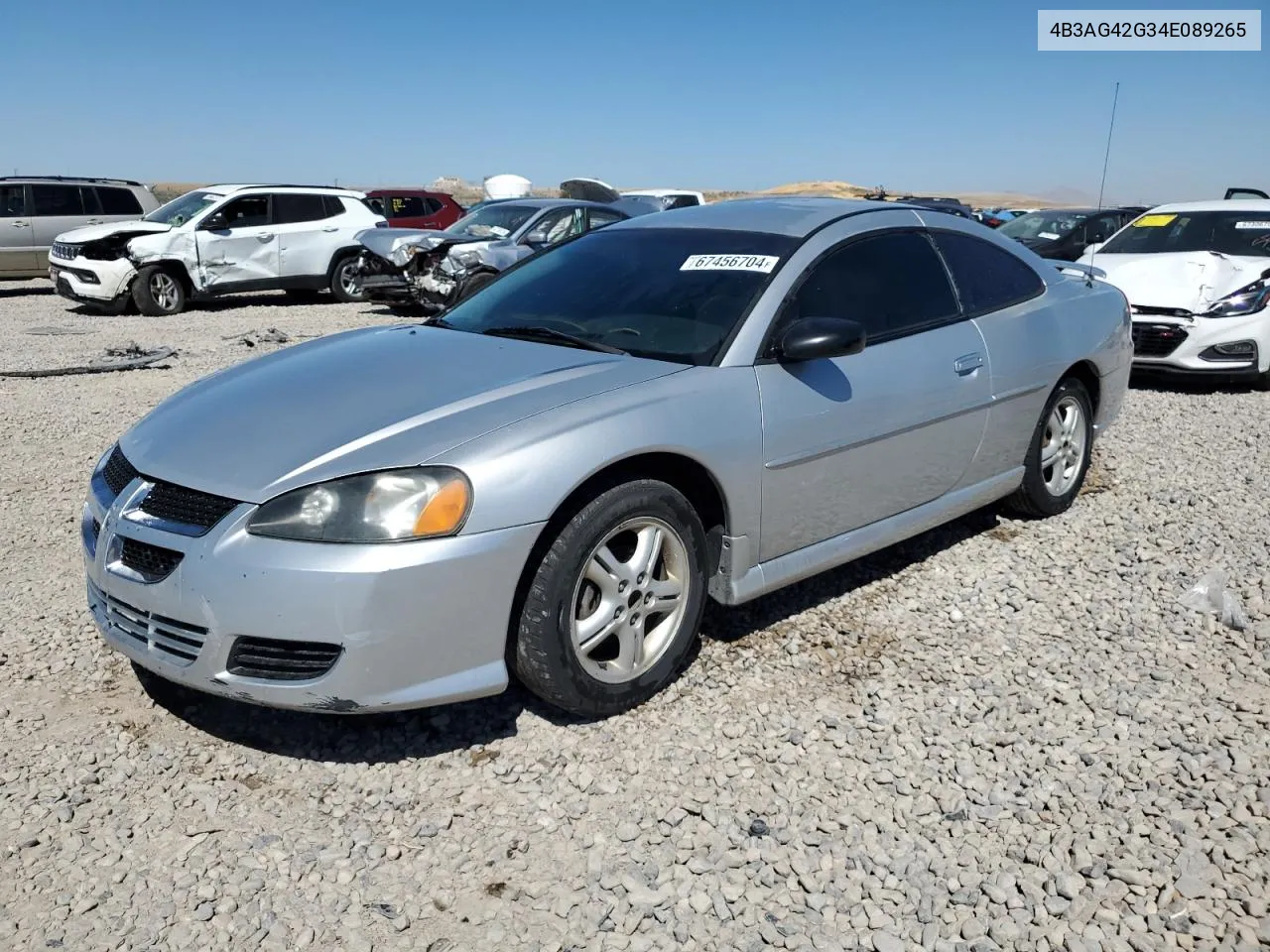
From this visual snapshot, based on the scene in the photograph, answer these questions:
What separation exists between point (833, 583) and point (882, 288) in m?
1.20

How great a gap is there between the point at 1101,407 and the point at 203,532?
168 inches

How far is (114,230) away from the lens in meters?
13.0

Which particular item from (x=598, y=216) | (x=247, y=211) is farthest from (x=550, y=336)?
(x=247, y=211)

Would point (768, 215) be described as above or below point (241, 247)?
above

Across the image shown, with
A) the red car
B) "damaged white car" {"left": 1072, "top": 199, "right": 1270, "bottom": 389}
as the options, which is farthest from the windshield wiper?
the red car

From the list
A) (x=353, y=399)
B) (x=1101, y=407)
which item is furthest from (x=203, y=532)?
(x=1101, y=407)

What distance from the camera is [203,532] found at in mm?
2801

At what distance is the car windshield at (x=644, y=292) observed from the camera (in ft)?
11.8

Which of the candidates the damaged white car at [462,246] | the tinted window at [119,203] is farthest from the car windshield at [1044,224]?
the tinted window at [119,203]

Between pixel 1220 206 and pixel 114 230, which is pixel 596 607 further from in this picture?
pixel 114 230

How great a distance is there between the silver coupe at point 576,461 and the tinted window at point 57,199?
14065mm

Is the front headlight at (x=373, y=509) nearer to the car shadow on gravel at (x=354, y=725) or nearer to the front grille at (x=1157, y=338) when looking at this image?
the car shadow on gravel at (x=354, y=725)

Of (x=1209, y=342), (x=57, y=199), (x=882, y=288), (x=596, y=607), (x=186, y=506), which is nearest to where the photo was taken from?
(x=186, y=506)

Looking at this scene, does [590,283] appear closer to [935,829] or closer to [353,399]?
[353,399]
